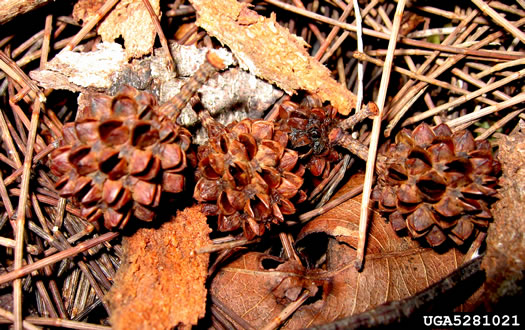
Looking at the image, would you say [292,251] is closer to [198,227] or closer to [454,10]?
[198,227]

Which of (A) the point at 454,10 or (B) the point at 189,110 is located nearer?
(B) the point at 189,110

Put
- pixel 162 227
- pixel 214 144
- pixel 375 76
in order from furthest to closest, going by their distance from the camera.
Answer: pixel 375 76
pixel 162 227
pixel 214 144

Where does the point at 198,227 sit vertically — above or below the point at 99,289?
above

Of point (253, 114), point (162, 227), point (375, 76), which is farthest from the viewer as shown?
point (375, 76)

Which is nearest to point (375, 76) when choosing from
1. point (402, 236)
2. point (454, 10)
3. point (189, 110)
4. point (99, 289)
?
point (454, 10)

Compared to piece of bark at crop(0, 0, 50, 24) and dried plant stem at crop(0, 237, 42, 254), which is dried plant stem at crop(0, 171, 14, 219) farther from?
piece of bark at crop(0, 0, 50, 24)

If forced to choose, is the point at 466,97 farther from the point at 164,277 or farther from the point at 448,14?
the point at 164,277
